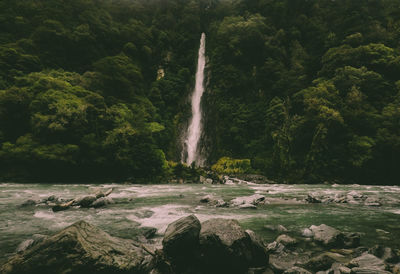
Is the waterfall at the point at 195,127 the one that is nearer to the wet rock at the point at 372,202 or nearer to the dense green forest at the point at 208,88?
the dense green forest at the point at 208,88

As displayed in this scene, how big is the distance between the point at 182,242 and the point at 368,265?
302 centimetres

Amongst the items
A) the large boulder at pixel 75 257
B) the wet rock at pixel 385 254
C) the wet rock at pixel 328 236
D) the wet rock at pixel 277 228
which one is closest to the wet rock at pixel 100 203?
the large boulder at pixel 75 257

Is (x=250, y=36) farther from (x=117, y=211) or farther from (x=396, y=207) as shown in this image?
(x=117, y=211)

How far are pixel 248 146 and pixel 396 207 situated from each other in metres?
24.1

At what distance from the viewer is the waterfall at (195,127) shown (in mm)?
34125

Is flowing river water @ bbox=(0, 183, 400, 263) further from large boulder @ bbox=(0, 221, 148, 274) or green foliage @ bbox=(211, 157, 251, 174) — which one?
green foliage @ bbox=(211, 157, 251, 174)

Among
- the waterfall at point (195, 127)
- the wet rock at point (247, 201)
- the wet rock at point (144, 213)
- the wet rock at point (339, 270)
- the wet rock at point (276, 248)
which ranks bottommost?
the wet rock at point (144, 213)

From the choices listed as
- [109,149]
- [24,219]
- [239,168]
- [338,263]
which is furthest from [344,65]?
[24,219]

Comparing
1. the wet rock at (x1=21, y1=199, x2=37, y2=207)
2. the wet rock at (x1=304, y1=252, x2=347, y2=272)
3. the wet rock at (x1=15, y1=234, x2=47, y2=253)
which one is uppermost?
the wet rock at (x1=304, y1=252, x2=347, y2=272)

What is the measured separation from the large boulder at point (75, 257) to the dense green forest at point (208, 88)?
1851 centimetres

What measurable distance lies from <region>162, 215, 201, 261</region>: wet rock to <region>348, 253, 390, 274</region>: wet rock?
2458mm

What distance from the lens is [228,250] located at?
3.73m

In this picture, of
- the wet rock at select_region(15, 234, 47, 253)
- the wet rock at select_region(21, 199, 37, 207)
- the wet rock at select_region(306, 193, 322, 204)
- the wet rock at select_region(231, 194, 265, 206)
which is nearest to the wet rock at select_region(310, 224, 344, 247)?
the wet rock at select_region(231, 194, 265, 206)

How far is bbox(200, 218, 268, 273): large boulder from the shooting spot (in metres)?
3.73
